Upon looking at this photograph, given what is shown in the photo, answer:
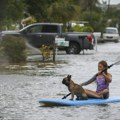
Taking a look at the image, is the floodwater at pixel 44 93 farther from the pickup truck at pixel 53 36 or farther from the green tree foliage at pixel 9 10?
the pickup truck at pixel 53 36

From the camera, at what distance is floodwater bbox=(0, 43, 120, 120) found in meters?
12.4

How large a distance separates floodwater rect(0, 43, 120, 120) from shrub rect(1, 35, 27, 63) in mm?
1948

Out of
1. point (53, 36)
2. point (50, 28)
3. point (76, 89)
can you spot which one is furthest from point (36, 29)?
point (76, 89)

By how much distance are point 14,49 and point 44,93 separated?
10807 mm

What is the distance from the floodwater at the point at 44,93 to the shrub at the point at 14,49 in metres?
1.95

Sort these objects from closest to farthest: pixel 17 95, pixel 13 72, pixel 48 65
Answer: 1. pixel 17 95
2. pixel 13 72
3. pixel 48 65

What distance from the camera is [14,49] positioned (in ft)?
88.2

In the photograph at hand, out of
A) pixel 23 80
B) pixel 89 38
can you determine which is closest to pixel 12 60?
pixel 23 80

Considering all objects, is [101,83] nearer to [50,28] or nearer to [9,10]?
[9,10]

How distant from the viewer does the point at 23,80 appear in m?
19.7

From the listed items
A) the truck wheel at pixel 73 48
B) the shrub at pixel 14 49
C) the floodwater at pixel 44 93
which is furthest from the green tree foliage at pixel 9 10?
the floodwater at pixel 44 93

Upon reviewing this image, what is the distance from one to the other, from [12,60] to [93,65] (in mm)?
3730

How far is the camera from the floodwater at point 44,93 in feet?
40.6

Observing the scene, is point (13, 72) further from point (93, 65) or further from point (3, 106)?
point (3, 106)
